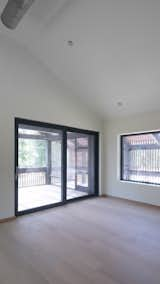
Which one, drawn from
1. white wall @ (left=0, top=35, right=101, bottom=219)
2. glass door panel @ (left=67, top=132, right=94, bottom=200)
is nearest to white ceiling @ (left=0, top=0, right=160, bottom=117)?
white wall @ (left=0, top=35, right=101, bottom=219)

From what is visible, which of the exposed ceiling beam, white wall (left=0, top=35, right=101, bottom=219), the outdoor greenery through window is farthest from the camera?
the outdoor greenery through window

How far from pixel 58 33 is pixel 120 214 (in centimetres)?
387

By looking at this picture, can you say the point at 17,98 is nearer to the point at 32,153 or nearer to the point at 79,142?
the point at 32,153

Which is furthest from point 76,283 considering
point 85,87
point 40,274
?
point 85,87

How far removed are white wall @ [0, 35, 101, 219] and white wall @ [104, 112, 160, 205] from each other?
185cm

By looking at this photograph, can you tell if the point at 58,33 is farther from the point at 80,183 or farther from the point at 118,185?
the point at 118,185

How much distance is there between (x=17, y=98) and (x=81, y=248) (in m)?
3.08

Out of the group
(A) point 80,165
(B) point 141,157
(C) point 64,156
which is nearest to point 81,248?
(C) point 64,156

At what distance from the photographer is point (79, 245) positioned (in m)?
2.66

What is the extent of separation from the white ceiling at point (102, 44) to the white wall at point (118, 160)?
15.4 inches

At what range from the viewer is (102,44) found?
3170 mm

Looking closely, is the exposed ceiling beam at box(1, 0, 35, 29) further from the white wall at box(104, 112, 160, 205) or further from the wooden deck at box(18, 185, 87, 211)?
the white wall at box(104, 112, 160, 205)

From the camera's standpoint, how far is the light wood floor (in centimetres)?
201

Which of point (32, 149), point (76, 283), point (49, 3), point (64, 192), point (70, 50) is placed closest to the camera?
point (76, 283)
